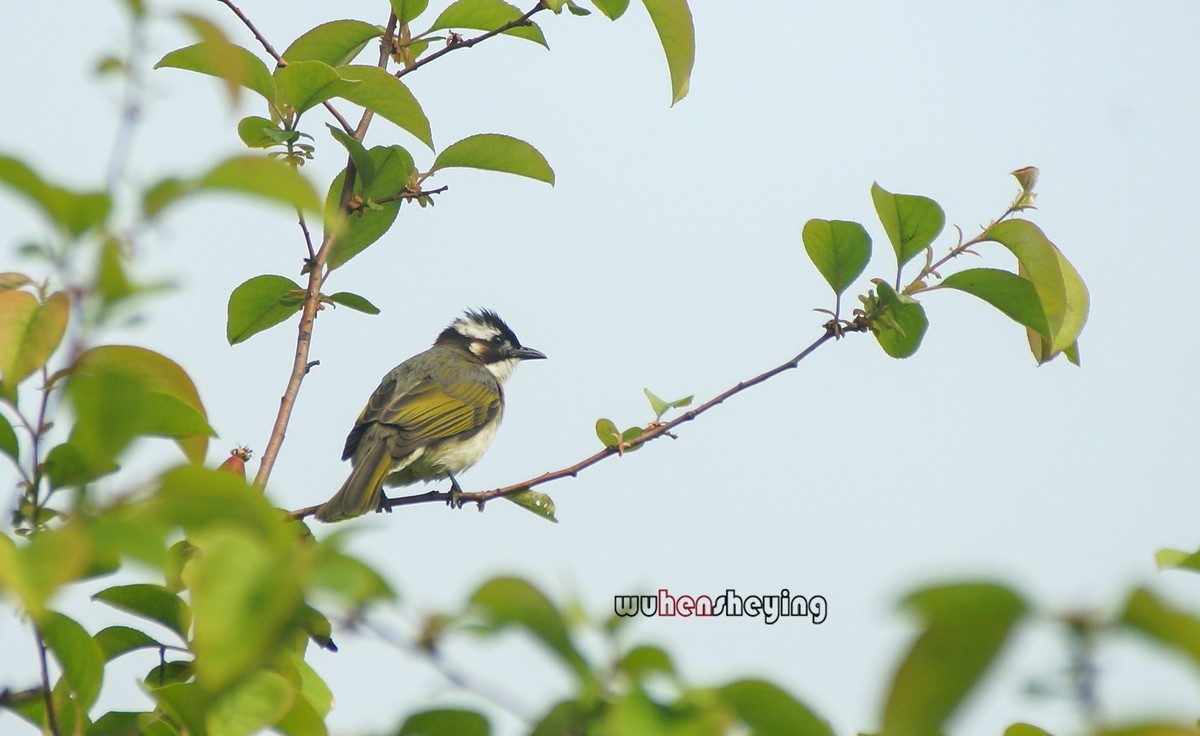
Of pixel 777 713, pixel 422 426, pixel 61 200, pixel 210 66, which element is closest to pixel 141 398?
pixel 61 200

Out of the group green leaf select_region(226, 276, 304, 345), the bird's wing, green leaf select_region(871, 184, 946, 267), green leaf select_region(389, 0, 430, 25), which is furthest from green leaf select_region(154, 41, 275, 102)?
the bird's wing

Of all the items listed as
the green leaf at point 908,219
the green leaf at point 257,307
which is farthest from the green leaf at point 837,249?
the green leaf at point 257,307

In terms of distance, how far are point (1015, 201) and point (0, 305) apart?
9.37 ft

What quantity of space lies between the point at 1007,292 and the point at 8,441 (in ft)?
8.51

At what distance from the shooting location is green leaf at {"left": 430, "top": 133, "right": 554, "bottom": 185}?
3.89 metres

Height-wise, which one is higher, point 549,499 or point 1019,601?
point 549,499

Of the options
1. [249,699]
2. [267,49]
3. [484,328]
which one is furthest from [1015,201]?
[484,328]

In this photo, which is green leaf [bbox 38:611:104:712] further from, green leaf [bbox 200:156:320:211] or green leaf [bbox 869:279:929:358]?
green leaf [bbox 869:279:929:358]

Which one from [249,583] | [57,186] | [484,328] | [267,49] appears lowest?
[249,583]

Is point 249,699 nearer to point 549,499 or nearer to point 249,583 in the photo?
point 249,583

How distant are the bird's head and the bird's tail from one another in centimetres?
228

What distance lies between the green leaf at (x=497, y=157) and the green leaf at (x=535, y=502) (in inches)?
46.8

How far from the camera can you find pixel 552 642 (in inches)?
47.3

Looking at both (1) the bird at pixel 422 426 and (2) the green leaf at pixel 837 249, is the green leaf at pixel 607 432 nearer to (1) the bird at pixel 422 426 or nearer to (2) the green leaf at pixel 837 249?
(2) the green leaf at pixel 837 249
